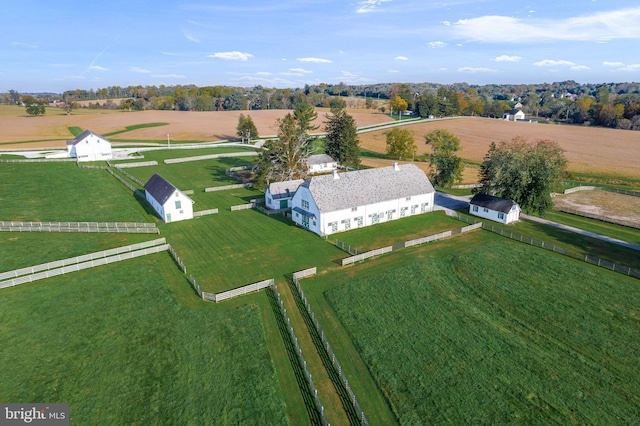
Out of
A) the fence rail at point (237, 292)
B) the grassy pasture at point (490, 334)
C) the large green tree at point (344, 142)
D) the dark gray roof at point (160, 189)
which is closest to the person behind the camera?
the grassy pasture at point (490, 334)

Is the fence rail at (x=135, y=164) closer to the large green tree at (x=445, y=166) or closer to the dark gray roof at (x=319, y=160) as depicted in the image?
the dark gray roof at (x=319, y=160)

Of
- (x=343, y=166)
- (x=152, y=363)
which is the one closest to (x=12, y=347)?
(x=152, y=363)

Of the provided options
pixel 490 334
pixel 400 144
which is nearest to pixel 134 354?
pixel 490 334

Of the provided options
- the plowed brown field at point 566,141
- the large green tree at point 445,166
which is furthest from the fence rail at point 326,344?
the plowed brown field at point 566,141

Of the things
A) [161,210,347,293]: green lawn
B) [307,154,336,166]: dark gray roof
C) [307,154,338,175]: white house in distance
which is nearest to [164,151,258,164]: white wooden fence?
[307,154,336,166]: dark gray roof

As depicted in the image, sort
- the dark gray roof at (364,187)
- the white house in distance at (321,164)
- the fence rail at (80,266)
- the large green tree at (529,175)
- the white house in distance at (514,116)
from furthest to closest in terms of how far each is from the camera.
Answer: the white house in distance at (514,116) → the white house in distance at (321,164) → the large green tree at (529,175) → the dark gray roof at (364,187) → the fence rail at (80,266)

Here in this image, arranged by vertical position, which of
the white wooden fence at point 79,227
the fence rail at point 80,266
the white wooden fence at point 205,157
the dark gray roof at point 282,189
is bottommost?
the fence rail at point 80,266

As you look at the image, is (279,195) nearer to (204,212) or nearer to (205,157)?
(204,212)

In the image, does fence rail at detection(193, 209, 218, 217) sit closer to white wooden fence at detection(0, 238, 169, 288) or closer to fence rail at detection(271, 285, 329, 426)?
white wooden fence at detection(0, 238, 169, 288)
